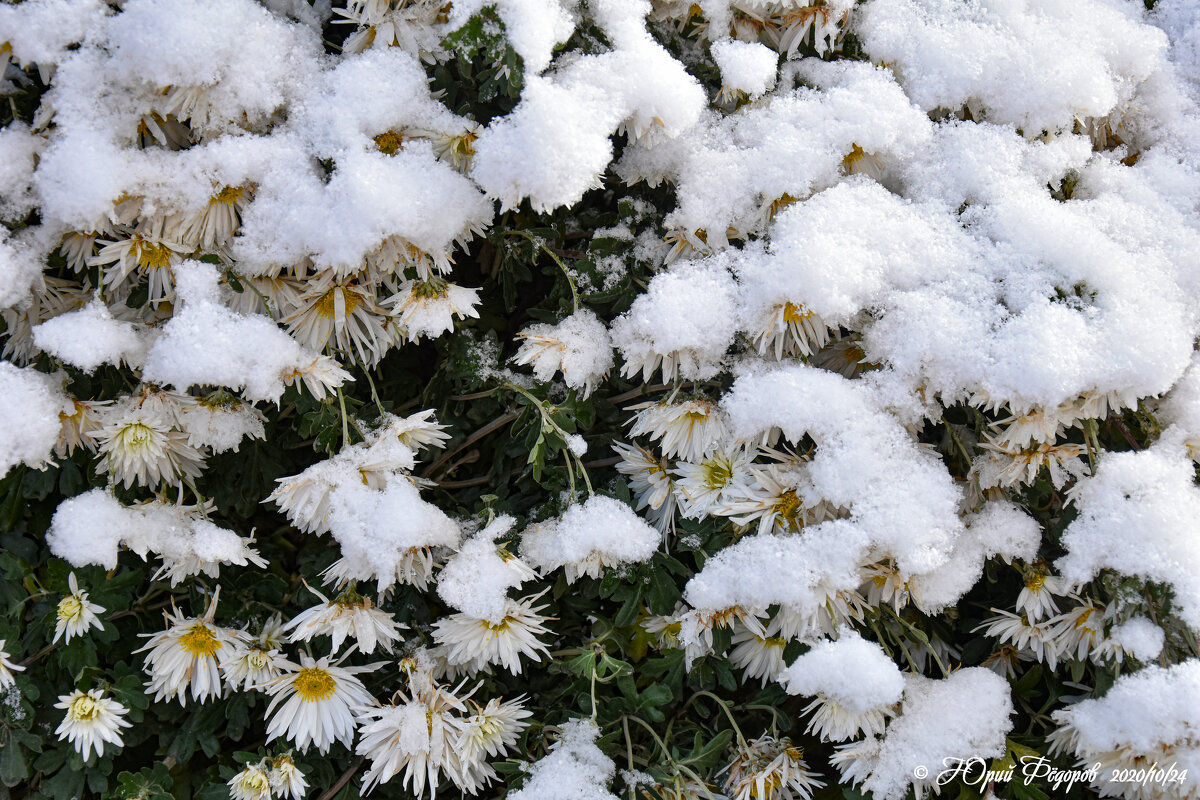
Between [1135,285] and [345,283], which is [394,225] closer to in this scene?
[345,283]

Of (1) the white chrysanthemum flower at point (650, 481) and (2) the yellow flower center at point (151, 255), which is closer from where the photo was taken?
(2) the yellow flower center at point (151, 255)

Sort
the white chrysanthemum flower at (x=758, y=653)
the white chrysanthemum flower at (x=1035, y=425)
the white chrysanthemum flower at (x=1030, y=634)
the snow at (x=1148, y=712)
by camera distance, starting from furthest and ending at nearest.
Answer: the white chrysanthemum flower at (x=758, y=653) → the white chrysanthemum flower at (x=1030, y=634) → the white chrysanthemum flower at (x=1035, y=425) → the snow at (x=1148, y=712)

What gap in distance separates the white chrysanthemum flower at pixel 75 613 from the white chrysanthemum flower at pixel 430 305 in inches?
33.3

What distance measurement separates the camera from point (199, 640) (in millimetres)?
1648

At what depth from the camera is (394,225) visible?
150 centimetres

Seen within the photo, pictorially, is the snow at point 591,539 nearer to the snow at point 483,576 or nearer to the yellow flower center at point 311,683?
the snow at point 483,576

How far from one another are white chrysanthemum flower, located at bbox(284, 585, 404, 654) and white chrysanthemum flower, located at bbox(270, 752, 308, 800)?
246 mm

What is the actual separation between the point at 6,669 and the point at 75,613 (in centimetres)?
18

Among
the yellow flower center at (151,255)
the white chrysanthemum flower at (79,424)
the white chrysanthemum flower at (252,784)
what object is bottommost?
the white chrysanthemum flower at (252,784)

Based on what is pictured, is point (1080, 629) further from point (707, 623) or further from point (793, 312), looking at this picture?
point (793, 312)

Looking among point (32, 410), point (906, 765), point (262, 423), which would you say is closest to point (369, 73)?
point (262, 423)

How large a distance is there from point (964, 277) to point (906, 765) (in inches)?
36.2

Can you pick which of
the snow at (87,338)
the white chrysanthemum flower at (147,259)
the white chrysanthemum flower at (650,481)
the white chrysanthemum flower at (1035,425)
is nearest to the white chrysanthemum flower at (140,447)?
the snow at (87,338)

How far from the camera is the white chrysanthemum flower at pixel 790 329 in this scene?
1540mm
